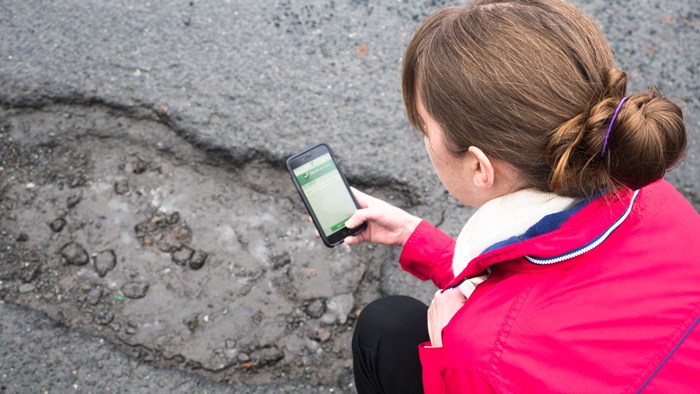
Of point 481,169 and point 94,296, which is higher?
point 481,169

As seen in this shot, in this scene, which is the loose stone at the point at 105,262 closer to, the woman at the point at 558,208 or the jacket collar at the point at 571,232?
the woman at the point at 558,208

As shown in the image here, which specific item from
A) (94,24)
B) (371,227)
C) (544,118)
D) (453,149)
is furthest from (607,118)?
(94,24)

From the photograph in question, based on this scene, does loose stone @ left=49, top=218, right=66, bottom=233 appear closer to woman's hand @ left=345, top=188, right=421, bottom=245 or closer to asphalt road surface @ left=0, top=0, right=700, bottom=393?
asphalt road surface @ left=0, top=0, right=700, bottom=393

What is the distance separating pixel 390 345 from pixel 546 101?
838 millimetres

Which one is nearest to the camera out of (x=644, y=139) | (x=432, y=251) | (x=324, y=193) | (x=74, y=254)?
(x=644, y=139)

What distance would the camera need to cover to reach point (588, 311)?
1.18 metres

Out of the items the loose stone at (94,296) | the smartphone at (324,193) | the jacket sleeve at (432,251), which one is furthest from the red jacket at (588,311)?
the loose stone at (94,296)

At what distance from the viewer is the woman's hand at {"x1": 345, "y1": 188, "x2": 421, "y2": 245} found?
6.38ft

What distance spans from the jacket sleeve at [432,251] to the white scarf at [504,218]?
29 cm

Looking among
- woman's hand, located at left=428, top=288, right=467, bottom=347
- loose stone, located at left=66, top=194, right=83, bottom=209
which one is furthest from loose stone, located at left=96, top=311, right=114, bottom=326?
woman's hand, located at left=428, top=288, right=467, bottom=347

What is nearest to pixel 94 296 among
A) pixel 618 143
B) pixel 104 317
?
pixel 104 317

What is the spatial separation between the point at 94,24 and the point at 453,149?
2052mm

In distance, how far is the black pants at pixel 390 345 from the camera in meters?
1.69

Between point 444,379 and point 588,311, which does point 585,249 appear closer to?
point 588,311
